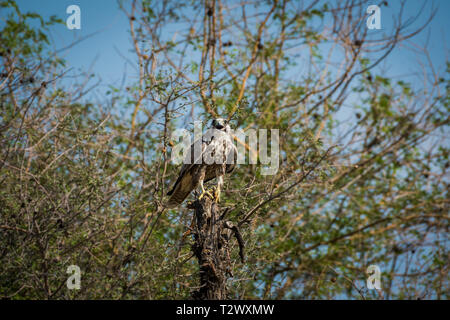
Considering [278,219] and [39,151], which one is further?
[278,219]

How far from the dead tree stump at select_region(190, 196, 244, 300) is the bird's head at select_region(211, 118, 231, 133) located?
1044mm

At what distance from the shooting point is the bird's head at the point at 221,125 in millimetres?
5480

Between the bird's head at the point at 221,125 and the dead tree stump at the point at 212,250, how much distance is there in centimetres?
104

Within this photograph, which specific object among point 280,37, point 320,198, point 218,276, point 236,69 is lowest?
point 218,276

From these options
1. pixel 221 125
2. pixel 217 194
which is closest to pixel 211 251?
pixel 217 194

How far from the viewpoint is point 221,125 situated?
552cm

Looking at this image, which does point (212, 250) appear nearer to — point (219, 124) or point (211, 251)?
point (211, 251)

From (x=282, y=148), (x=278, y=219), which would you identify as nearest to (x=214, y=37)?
(x=282, y=148)

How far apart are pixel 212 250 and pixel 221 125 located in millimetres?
1625

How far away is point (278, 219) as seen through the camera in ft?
29.8

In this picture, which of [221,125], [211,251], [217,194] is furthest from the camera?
[221,125]
